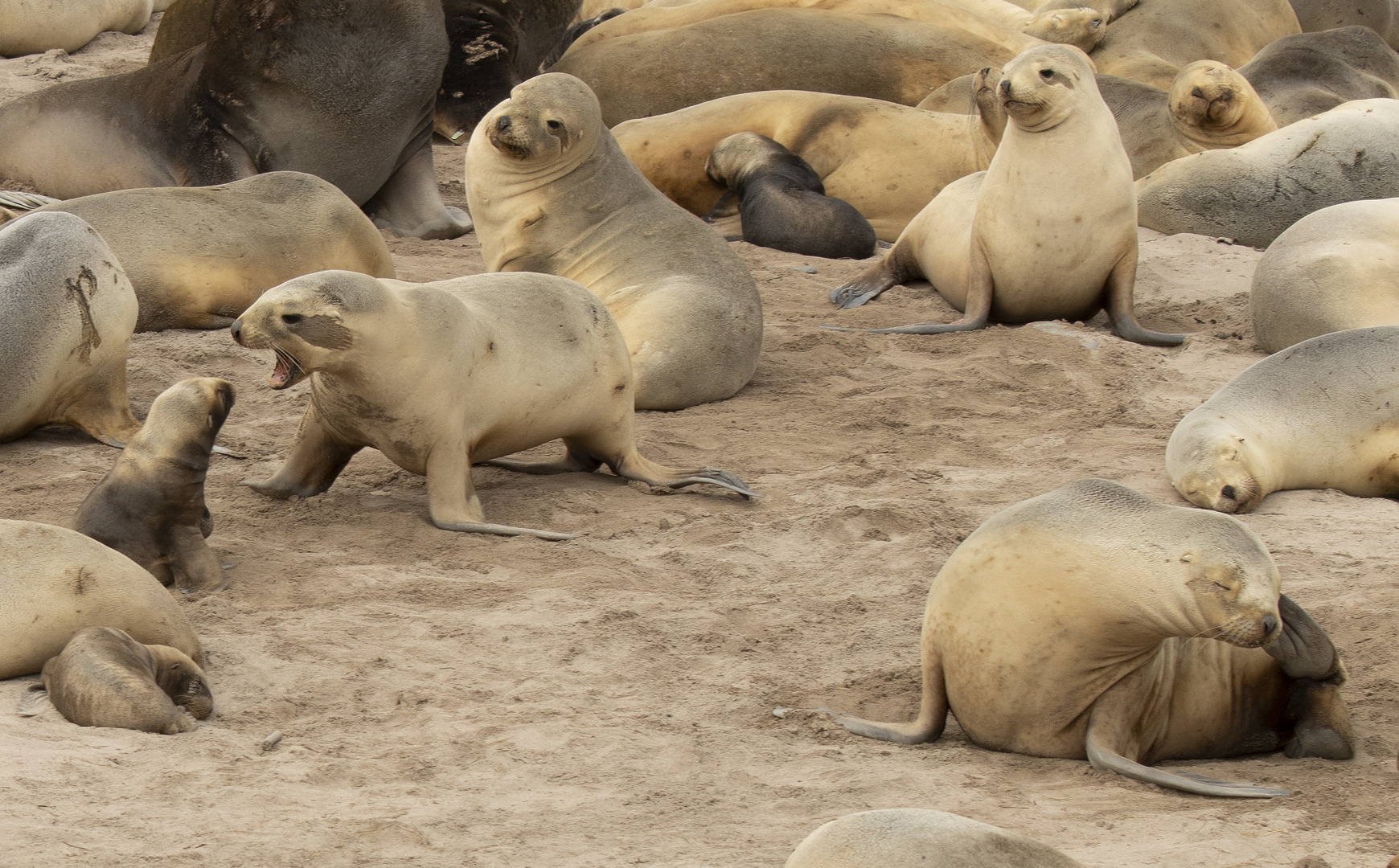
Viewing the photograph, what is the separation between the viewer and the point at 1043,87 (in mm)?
6207

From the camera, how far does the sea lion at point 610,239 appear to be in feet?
18.8

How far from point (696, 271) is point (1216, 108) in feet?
12.3

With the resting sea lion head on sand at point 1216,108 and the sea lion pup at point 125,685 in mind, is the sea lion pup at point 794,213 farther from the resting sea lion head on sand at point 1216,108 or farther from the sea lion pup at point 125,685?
the sea lion pup at point 125,685

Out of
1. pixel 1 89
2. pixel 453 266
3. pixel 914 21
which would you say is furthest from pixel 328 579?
pixel 914 21

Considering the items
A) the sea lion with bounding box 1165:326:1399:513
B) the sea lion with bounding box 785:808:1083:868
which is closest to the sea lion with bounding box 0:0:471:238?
the sea lion with bounding box 1165:326:1399:513

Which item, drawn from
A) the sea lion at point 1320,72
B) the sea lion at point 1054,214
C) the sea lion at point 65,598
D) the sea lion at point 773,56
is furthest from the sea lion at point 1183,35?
the sea lion at point 65,598

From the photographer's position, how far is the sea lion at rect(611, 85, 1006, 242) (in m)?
8.34

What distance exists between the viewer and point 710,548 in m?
4.18

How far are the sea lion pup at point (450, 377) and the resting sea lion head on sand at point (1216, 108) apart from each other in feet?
15.6

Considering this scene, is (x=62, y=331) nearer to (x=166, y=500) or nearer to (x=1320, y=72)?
(x=166, y=500)

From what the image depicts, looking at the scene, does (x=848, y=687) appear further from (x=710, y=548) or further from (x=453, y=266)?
(x=453, y=266)

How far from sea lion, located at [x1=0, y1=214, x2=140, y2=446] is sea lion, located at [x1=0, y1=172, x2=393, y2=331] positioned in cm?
63

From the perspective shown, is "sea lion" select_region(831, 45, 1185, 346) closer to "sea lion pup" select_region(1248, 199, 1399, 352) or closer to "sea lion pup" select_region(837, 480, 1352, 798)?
"sea lion pup" select_region(1248, 199, 1399, 352)

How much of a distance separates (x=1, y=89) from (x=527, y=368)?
547 cm
